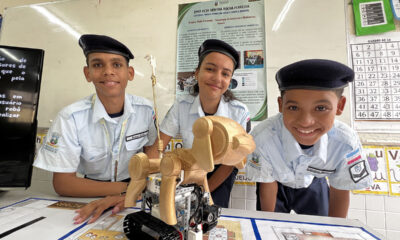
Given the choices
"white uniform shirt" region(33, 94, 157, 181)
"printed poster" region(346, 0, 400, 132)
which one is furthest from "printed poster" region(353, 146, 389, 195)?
"white uniform shirt" region(33, 94, 157, 181)

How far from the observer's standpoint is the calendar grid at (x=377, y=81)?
1.23m

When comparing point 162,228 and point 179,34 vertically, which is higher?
point 179,34

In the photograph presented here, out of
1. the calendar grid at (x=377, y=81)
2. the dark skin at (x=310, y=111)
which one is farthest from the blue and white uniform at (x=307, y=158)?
the calendar grid at (x=377, y=81)

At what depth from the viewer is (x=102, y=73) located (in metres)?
0.90

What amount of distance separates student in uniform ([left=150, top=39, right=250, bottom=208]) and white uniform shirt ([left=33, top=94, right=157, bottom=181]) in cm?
13

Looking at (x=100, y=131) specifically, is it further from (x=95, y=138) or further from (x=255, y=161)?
(x=255, y=161)

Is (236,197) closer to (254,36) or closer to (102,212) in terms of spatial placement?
(102,212)

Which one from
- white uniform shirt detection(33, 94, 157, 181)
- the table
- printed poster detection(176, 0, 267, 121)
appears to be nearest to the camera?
the table

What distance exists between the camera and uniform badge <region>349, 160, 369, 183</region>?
0.78m

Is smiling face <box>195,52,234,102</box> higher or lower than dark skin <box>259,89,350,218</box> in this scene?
higher

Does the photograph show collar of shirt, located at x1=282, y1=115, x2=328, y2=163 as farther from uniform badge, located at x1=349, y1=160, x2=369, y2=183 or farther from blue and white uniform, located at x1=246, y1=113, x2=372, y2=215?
uniform badge, located at x1=349, y1=160, x2=369, y2=183

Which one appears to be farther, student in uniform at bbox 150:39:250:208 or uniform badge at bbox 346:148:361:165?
student in uniform at bbox 150:39:250:208

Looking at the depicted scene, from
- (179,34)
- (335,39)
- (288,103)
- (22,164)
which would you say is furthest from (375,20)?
(22,164)

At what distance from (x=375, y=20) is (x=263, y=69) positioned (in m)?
0.79
